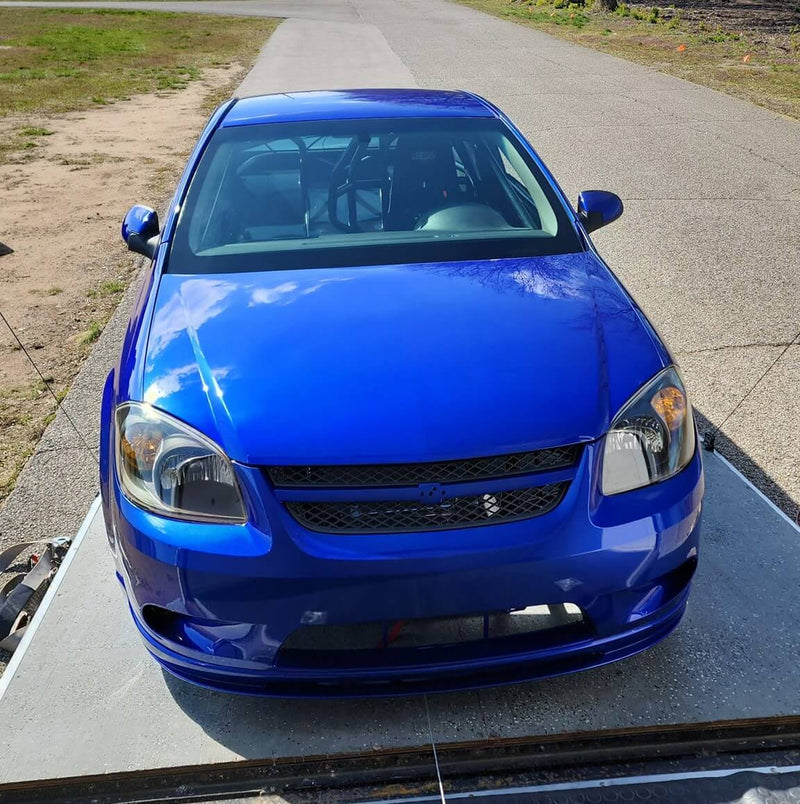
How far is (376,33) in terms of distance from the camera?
27531 mm

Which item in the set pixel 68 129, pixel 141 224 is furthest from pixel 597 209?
pixel 68 129

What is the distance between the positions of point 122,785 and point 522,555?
3.99ft

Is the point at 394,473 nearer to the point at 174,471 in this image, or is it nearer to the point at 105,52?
the point at 174,471

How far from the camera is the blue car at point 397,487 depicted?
2057 mm

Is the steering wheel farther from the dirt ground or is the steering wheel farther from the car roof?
the dirt ground

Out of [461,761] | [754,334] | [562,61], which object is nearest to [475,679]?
[461,761]

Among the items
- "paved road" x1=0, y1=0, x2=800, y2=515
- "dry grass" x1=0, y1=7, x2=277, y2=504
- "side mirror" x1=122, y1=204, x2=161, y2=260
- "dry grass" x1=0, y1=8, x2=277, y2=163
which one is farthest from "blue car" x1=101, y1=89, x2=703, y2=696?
"dry grass" x1=0, y1=8, x2=277, y2=163

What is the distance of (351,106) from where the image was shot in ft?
12.6

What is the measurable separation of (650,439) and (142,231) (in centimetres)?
241

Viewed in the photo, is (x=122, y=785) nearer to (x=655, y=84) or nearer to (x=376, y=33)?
(x=655, y=84)

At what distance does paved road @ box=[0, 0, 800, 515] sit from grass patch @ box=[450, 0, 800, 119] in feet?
2.80

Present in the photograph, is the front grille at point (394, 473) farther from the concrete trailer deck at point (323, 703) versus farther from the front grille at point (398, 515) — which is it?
the concrete trailer deck at point (323, 703)

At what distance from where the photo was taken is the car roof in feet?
12.3

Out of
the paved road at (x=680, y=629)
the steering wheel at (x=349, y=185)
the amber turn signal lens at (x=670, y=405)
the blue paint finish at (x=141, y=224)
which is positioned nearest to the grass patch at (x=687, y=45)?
the paved road at (x=680, y=629)
